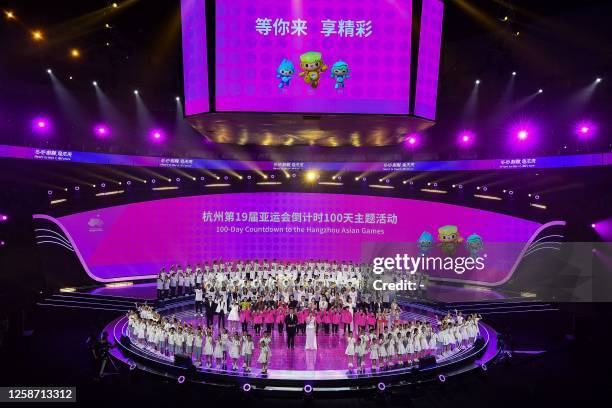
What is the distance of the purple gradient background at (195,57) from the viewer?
8.52m

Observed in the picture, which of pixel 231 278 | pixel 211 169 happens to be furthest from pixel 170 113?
pixel 231 278

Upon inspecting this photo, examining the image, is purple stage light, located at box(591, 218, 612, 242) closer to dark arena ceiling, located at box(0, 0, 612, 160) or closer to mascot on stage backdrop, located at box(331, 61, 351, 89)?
dark arena ceiling, located at box(0, 0, 612, 160)

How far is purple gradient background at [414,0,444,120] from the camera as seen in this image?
28.4 ft

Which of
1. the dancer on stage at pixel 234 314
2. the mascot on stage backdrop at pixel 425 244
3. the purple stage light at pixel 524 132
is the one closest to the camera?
the dancer on stage at pixel 234 314

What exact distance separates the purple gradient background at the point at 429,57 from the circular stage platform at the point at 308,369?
6009mm

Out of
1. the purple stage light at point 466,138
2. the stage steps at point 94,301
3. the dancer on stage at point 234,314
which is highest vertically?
the purple stage light at point 466,138

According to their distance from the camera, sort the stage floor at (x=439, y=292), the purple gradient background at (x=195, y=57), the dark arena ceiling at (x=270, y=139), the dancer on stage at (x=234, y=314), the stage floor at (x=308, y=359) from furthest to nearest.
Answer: the stage floor at (x=439, y=292), the dark arena ceiling at (x=270, y=139), the dancer on stage at (x=234, y=314), the stage floor at (x=308, y=359), the purple gradient background at (x=195, y=57)

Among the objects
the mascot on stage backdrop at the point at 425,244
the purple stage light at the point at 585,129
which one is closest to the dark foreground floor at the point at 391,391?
the mascot on stage backdrop at the point at 425,244

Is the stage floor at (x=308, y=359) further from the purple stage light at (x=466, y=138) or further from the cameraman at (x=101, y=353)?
the purple stage light at (x=466, y=138)

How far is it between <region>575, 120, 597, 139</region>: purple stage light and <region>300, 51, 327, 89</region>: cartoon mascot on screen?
1486 cm

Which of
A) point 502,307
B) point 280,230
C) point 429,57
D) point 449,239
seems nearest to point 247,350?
point 429,57

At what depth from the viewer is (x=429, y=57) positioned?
898 centimetres

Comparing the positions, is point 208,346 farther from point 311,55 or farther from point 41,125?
point 41,125

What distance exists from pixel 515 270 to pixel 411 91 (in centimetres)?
1368
